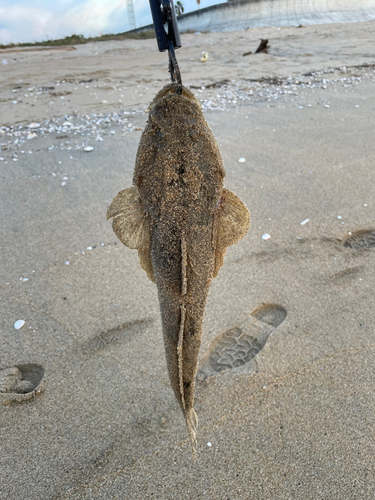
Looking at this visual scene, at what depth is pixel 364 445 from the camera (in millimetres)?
2713

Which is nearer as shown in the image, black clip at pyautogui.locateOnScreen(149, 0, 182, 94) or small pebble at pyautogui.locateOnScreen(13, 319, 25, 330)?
black clip at pyautogui.locateOnScreen(149, 0, 182, 94)

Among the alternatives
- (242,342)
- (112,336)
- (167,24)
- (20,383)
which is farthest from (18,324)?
(167,24)

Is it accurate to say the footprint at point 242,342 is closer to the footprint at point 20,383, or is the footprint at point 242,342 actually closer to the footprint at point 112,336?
the footprint at point 112,336

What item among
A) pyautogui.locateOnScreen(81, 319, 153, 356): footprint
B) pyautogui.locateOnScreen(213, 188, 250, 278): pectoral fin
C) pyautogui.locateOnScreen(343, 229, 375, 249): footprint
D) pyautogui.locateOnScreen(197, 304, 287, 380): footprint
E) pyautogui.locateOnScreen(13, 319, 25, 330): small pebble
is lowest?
pyautogui.locateOnScreen(197, 304, 287, 380): footprint

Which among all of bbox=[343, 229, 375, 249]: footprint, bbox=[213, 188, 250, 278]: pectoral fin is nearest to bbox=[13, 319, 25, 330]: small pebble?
bbox=[213, 188, 250, 278]: pectoral fin

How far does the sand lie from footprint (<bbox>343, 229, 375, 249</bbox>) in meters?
0.03

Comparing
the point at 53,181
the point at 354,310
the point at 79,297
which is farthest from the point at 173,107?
the point at 53,181

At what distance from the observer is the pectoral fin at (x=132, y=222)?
74.5 inches

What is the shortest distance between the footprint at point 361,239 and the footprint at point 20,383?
384cm

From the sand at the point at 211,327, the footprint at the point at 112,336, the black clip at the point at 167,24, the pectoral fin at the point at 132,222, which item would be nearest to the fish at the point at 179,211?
the pectoral fin at the point at 132,222

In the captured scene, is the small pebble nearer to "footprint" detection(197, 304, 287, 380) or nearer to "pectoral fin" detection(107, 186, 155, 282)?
"footprint" detection(197, 304, 287, 380)

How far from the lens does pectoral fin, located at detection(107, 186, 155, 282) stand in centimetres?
189

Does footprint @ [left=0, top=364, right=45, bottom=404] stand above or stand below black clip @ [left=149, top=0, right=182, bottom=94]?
below

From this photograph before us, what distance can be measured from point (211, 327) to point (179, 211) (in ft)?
7.02
